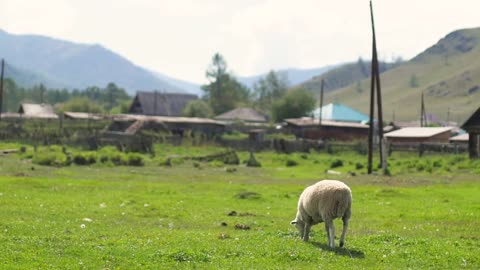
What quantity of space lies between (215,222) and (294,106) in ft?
423

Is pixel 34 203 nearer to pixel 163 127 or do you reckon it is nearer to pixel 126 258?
pixel 126 258

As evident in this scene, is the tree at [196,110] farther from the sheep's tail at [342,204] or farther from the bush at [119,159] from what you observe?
the sheep's tail at [342,204]

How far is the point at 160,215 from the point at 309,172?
31.7 meters

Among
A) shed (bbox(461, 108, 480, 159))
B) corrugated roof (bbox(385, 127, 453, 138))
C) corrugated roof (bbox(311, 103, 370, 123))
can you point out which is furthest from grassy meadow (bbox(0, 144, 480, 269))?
corrugated roof (bbox(311, 103, 370, 123))

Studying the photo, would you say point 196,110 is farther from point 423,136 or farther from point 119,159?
point 119,159

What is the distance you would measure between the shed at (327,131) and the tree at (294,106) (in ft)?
115

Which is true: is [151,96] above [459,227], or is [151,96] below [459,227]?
above

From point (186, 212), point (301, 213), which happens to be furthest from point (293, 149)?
point (301, 213)

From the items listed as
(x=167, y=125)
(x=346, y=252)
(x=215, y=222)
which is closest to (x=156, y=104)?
(x=167, y=125)

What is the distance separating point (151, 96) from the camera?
154 meters

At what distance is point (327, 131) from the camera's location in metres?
112

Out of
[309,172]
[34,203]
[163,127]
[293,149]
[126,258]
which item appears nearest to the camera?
[126,258]

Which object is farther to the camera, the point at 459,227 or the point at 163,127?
the point at 163,127

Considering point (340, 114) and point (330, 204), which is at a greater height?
point (340, 114)
